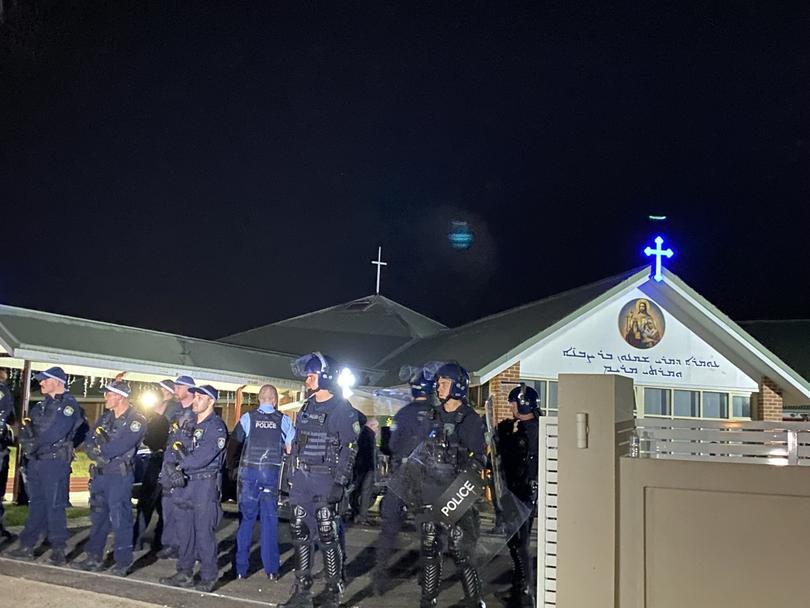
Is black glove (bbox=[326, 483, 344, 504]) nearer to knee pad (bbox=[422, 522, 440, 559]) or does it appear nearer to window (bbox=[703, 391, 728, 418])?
knee pad (bbox=[422, 522, 440, 559])

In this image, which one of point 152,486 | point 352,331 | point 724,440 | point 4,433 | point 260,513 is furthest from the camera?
point 352,331

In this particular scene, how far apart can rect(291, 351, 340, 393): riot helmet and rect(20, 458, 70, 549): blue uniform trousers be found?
334 cm

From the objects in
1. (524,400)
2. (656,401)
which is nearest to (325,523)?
(524,400)

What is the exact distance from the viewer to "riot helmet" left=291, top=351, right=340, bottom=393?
7191 millimetres

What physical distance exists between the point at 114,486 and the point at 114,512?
25 cm

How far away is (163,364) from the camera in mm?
11562

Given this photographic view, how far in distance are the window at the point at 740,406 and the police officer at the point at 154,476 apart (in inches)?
470

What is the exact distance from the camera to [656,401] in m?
16.9

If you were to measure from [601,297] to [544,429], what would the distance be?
35.4ft

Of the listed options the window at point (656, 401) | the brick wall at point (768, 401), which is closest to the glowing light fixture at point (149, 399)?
the window at point (656, 401)

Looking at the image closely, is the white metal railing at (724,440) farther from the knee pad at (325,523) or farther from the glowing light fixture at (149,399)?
the glowing light fixture at (149,399)

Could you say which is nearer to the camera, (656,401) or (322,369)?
(322,369)

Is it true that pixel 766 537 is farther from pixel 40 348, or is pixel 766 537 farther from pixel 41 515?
pixel 40 348

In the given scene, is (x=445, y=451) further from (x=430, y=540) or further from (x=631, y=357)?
(x=631, y=357)
